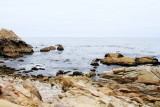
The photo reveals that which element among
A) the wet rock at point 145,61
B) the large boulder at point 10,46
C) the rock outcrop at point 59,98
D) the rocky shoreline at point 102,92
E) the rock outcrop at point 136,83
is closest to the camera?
the rock outcrop at point 59,98

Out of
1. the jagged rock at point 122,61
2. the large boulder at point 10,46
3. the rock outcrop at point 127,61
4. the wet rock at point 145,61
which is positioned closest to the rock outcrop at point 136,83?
the jagged rock at point 122,61

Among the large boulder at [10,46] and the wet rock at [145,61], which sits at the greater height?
the large boulder at [10,46]

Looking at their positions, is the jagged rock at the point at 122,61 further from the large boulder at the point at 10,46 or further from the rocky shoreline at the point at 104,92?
the large boulder at the point at 10,46

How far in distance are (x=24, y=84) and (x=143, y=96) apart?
11.9m

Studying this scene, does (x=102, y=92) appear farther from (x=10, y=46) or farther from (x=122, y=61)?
(x=10, y=46)

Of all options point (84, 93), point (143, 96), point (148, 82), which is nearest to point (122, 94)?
point (143, 96)

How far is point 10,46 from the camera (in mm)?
71938

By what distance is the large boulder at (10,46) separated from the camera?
68438 millimetres

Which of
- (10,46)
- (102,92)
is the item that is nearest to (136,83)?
(102,92)

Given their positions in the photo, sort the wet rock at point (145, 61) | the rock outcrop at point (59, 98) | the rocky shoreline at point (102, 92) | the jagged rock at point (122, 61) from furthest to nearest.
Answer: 1. the wet rock at point (145, 61)
2. the jagged rock at point (122, 61)
3. the rocky shoreline at point (102, 92)
4. the rock outcrop at point (59, 98)

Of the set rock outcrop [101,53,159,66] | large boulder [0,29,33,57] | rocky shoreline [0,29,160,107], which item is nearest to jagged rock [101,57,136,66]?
rock outcrop [101,53,159,66]

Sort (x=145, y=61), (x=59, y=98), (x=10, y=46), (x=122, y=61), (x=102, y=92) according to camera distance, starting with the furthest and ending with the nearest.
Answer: (x=10, y=46), (x=145, y=61), (x=122, y=61), (x=102, y=92), (x=59, y=98)

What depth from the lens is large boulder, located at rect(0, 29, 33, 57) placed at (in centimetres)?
6844

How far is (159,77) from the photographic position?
62.1 feet
